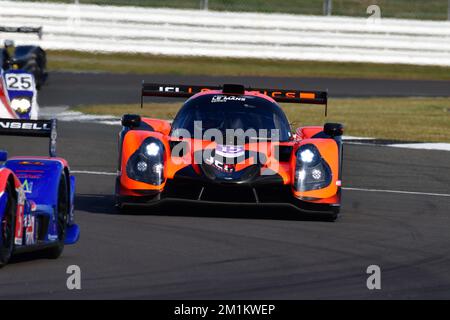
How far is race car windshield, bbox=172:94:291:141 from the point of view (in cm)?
1233

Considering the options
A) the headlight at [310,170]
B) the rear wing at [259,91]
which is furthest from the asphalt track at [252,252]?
the rear wing at [259,91]

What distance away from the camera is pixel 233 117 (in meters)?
12.4

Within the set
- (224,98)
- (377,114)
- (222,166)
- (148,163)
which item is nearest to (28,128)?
(148,163)

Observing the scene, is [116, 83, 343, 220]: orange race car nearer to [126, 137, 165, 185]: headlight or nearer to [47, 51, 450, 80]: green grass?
[126, 137, 165, 185]: headlight

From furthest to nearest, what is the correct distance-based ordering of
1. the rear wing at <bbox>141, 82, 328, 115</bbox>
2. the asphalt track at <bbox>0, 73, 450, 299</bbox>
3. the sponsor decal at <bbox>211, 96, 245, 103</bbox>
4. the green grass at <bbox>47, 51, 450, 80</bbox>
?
the green grass at <bbox>47, 51, 450, 80</bbox>
the rear wing at <bbox>141, 82, 328, 115</bbox>
the sponsor decal at <bbox>211, 96, 245, 103</bbox>
the asphalt track at <bbox>0, 73, 450, 299</bbox>

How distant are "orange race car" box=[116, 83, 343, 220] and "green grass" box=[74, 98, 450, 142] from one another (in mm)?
7589

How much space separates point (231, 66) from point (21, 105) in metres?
15.9

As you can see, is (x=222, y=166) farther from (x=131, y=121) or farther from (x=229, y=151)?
(x=131, y=121)

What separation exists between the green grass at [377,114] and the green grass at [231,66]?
19.8 ft

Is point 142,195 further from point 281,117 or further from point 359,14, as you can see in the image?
point 359,14

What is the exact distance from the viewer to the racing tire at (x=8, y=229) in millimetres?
8188

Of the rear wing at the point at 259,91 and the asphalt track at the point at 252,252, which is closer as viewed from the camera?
the asphalt track at the point at 252,252

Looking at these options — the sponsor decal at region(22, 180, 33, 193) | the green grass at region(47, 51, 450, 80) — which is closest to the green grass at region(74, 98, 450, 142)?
the green grass at region(47, 51, 450, 80)

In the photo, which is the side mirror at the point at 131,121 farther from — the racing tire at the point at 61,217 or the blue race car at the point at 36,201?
the racing tire at the point at 61,217
